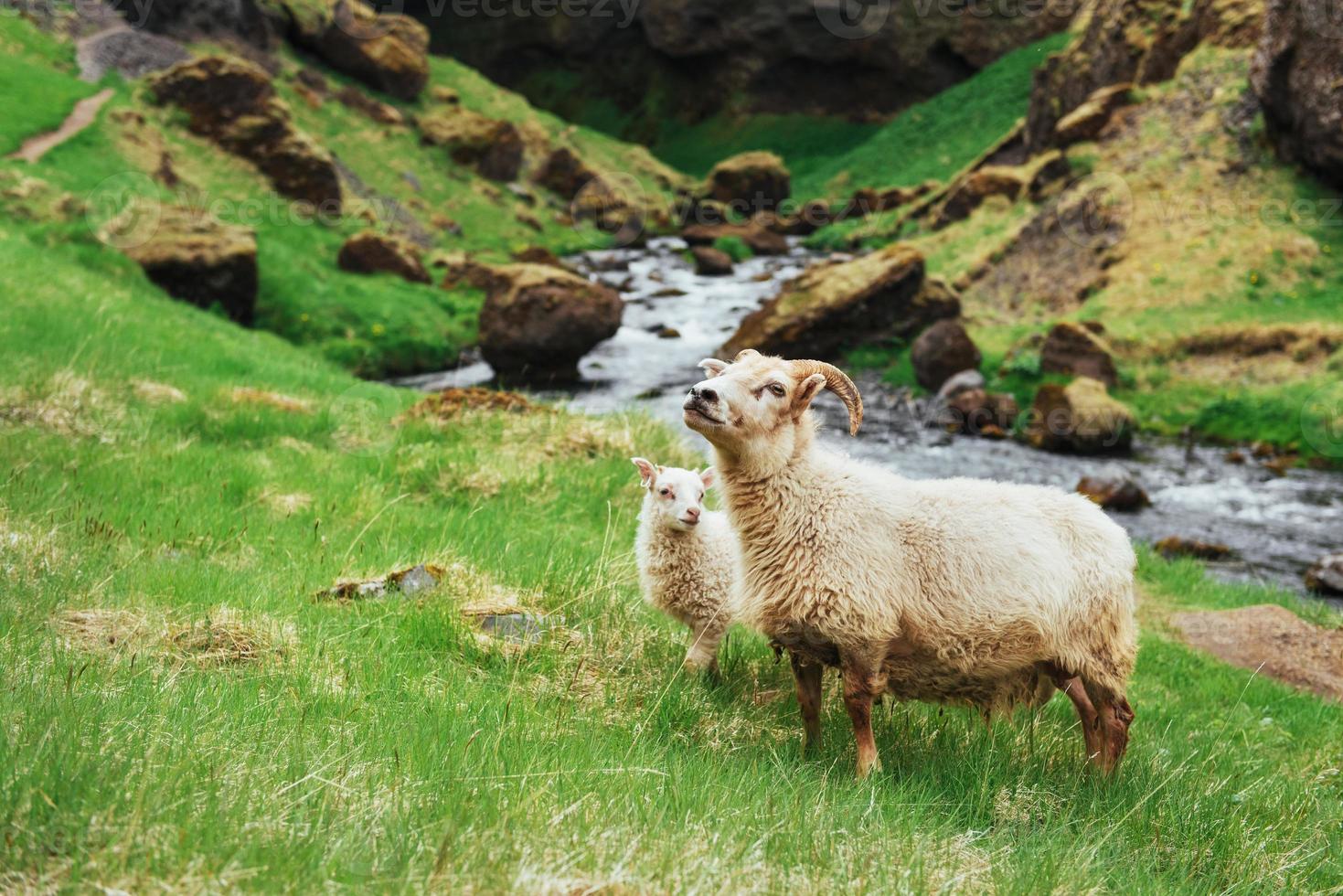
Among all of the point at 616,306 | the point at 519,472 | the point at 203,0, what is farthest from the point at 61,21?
the point at 519,472

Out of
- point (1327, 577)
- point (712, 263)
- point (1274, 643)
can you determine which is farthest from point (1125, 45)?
point (1274, 643)

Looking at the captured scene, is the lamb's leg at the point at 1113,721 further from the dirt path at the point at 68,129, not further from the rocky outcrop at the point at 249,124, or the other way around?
the rocky outcrop at the point at 249,124

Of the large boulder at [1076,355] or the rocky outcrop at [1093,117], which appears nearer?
the large boulder at [1076,355]

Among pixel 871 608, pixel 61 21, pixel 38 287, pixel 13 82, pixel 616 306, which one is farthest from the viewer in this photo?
pixel 61 21

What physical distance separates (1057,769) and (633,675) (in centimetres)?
238

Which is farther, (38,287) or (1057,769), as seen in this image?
(38,287)

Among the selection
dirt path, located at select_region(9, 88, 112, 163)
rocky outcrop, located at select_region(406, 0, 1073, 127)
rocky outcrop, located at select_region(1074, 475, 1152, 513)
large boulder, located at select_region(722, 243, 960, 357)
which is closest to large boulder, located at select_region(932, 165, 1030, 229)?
large boulder, located at select_region(722, 243, 960, 357)

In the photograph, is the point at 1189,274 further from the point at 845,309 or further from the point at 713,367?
the point at 713,367

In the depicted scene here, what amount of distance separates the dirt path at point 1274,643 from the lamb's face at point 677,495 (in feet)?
18.9

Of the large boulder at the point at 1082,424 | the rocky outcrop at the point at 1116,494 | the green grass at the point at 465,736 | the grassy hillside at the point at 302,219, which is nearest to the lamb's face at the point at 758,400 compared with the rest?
the green grass at the point at 465,736

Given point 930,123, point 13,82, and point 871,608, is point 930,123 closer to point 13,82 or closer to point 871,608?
point 13,82

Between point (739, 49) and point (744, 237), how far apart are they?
46745mm

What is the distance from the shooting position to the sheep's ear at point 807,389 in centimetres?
505

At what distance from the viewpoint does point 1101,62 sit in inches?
1462
